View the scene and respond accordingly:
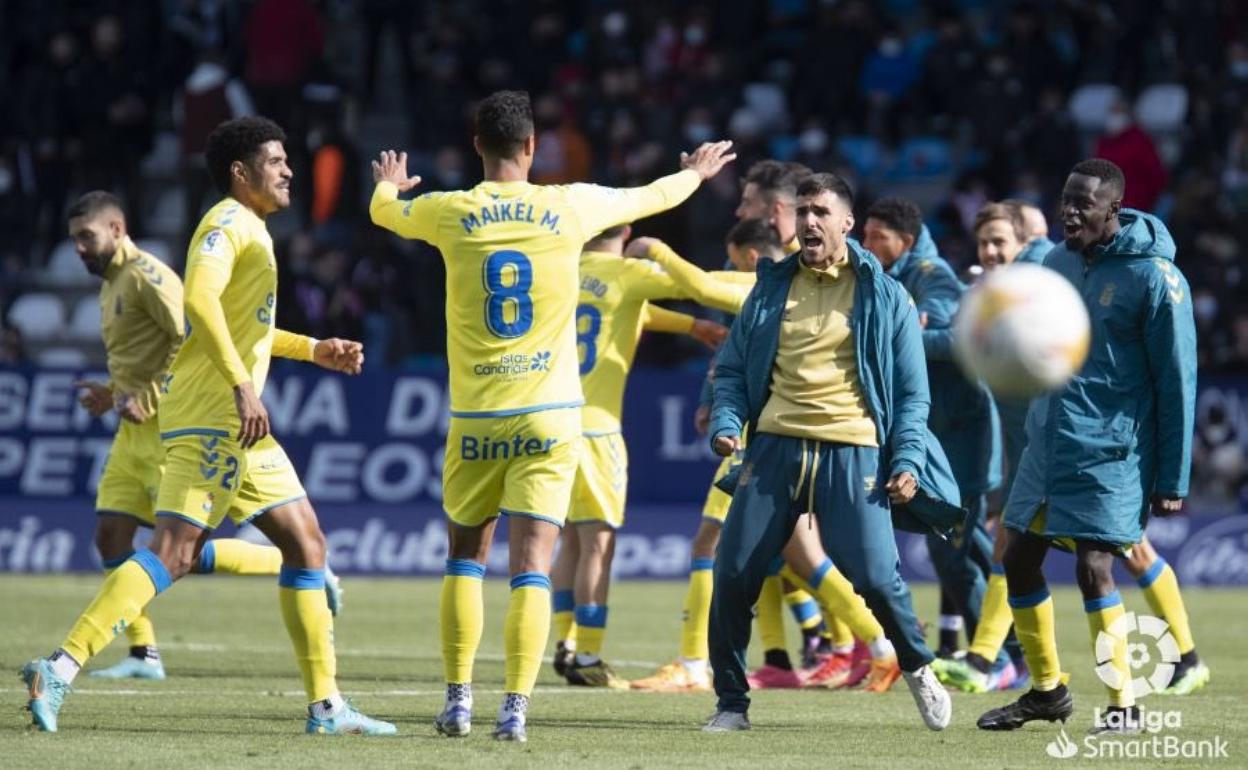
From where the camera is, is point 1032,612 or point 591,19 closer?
point 1032,612

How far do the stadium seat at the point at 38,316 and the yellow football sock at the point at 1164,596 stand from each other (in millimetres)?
15512

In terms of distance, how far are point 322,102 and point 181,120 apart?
2.47 meters

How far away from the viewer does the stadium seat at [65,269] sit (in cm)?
2519

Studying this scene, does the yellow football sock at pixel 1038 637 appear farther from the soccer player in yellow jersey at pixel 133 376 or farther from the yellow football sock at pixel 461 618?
the soccer player in yellow jersey at pixel 133 376

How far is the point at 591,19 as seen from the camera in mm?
27344

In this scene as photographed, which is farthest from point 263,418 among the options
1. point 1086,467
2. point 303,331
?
point 303,331

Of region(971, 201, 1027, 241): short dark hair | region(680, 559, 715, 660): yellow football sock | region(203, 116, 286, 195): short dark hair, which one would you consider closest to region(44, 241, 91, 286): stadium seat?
region(680, 559, 715, 660): yellow football sock

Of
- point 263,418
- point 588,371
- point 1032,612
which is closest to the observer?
point 263,418

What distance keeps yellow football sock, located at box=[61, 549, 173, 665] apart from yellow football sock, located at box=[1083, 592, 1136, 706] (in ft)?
13.1

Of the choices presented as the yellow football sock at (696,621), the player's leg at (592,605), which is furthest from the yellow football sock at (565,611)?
the yellow football sock at (696,621)

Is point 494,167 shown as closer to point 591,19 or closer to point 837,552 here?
point 837,552

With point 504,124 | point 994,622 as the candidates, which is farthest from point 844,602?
point 504,124

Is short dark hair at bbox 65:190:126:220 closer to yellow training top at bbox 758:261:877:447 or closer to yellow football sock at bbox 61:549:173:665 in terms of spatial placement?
yellow football sock at bbox 61:549:173:665

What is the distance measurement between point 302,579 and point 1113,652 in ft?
11.6
